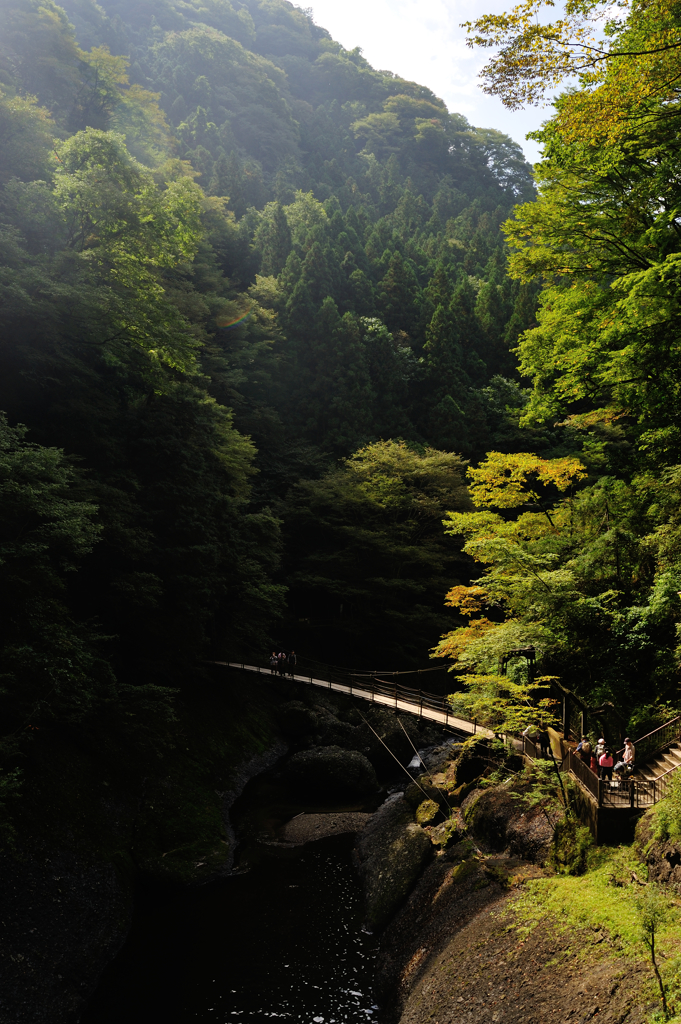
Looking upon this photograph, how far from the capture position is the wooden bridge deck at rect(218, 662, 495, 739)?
13.7m

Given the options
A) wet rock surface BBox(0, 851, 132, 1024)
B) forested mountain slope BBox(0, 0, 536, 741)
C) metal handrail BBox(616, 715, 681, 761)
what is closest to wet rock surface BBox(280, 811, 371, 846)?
wet rock surface BBox(0, 851, 132, 1024)

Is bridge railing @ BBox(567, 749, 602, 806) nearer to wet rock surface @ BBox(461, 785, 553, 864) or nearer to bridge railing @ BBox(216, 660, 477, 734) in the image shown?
wet rock surface @ BBox(461, 785, 553, 864)

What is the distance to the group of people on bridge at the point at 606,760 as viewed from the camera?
8.71 meters

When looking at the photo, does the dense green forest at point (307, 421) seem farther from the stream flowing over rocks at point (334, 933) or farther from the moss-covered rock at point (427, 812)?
the moss-covered rock at point (427, 812)

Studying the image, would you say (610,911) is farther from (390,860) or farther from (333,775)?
(333,775)

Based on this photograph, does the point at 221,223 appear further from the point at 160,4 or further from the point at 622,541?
the point at 160,4

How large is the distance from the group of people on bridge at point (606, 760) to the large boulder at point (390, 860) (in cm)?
388

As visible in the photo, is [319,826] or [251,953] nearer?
[251,953]

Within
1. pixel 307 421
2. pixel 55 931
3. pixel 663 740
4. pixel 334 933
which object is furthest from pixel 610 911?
pixel 307 421

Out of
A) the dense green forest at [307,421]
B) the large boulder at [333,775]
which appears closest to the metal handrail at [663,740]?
the dense green forest at [307,421]

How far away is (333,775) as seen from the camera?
17.0m

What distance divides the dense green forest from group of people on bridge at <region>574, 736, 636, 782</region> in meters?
1.09

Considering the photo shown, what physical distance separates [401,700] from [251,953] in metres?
7.54

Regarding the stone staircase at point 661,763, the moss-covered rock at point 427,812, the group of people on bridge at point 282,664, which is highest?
the stone staircase at point 661,763
